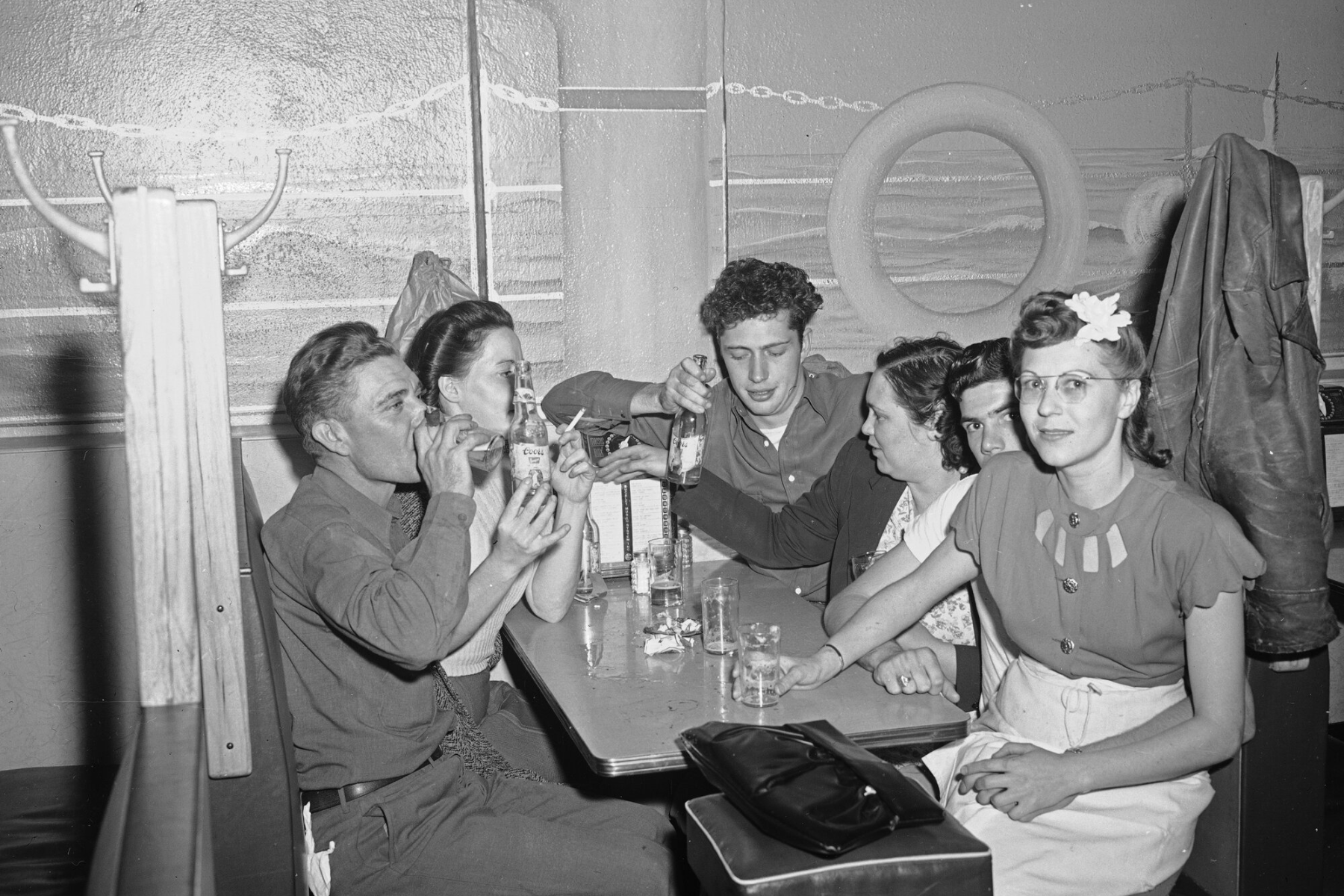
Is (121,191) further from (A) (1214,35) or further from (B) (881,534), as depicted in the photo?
(A) (1214,35)

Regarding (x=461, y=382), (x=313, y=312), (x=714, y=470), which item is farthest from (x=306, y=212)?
(x=714, y=470)

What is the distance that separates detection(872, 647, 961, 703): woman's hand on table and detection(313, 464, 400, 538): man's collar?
1.14 meters

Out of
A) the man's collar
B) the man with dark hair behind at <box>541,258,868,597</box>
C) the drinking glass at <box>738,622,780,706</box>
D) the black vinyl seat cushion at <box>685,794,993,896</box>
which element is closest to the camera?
the black vinyl seat cushion at <box>685,794,993,896</box>

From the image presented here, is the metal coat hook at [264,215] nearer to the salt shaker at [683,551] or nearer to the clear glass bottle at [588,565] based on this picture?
the clear glass bottle at [588,565]

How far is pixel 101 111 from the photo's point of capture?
364 centimetres

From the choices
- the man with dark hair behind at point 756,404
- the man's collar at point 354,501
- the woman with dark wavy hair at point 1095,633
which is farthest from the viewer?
the man with dark hair behind at point 756,404

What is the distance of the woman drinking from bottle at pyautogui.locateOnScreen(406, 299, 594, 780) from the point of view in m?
2.62

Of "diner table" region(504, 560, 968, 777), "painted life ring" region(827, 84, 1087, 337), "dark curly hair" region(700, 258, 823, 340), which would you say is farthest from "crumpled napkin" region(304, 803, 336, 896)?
"painted life ring" region(827, 84, 1087, 337)

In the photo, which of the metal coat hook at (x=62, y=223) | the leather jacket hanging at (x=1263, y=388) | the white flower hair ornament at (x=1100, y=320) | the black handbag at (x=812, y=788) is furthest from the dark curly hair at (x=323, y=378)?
the leather jacket hanging at (x=1263, y=388)

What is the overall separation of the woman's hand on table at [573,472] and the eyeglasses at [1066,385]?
1109 mm

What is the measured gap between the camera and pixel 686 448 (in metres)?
3.30

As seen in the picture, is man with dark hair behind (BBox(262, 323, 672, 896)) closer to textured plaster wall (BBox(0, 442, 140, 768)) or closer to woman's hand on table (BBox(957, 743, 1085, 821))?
woman's hand on table (BBox(957, 743, 1085, 821))

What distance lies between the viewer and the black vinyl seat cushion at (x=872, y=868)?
187 cm

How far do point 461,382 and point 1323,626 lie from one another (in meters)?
2.18
